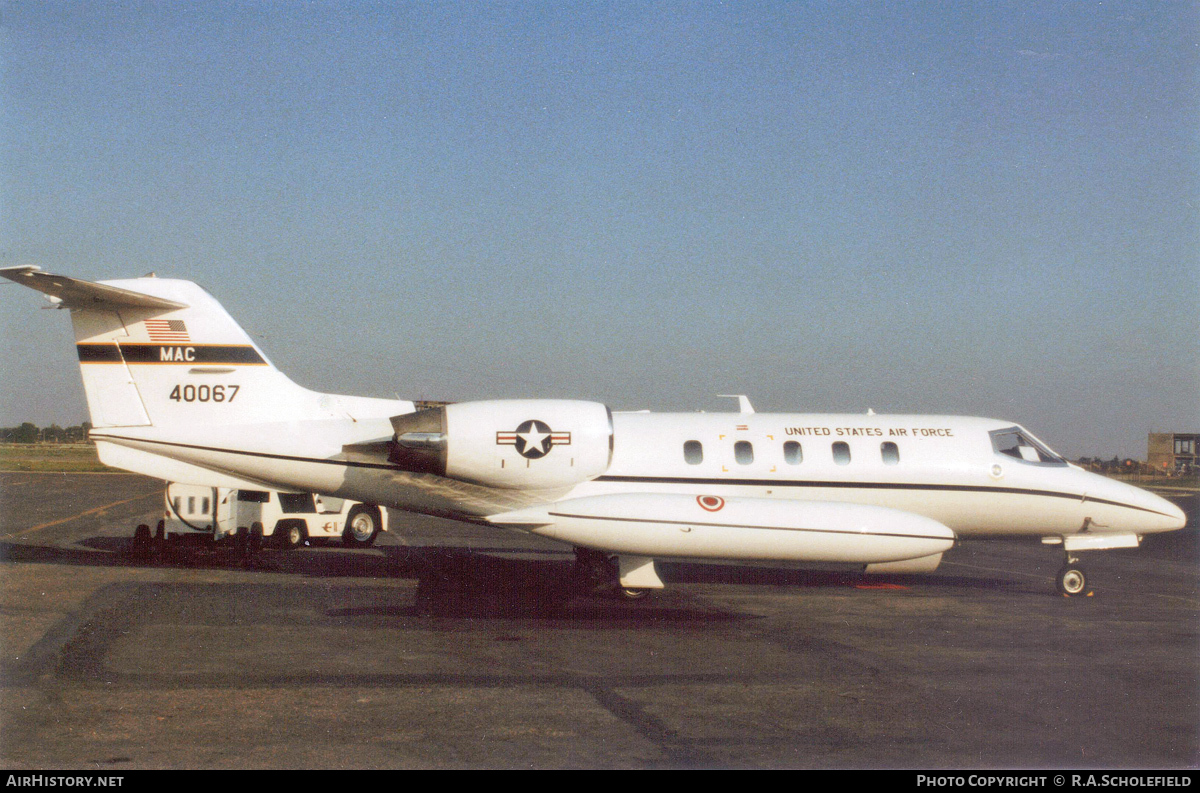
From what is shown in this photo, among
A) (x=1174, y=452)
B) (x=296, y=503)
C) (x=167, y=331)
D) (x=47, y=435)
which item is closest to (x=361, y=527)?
(x=296, y=503)

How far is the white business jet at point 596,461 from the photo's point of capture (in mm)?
12016

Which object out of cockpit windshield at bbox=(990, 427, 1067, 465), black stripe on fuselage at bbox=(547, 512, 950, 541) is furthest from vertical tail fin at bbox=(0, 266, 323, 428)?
cockpit windshield at bbox=(990, 427, 1067, 465)

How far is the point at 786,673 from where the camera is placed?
9.13 m

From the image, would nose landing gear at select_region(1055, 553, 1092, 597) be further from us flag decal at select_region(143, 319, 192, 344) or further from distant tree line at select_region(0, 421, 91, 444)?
distant tree line at select_region(0, 421, 91, 444)

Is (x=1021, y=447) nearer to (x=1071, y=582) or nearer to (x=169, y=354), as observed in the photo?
(x=1071, y=582)

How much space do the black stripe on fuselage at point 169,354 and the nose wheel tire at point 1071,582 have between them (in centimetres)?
1233

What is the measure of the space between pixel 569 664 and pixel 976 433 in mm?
8150

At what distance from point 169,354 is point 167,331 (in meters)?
0.33

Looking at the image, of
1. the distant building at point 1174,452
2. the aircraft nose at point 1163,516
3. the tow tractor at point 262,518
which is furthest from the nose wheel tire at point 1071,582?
the distant building at point 1174,452

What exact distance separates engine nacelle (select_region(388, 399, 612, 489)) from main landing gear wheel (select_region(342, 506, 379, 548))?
7.89 meters

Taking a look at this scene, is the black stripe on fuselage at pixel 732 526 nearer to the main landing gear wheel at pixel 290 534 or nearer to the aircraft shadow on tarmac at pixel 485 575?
the aircraft shadow on tarmac at pixel 485 575

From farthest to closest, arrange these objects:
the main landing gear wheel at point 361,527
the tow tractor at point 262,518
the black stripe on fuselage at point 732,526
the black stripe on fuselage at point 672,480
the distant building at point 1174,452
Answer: the distant building at point 1174,452 < the main landing gear wheel at point 361,527 < the tow tractor at point 262,518 < the black stripe on fuselage at point 672,480 < the black stripe on fuselage at point 732,526
